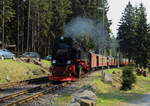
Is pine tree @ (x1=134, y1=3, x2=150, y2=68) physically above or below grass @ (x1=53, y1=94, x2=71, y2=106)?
above

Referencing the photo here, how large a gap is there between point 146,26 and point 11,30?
94.3ft

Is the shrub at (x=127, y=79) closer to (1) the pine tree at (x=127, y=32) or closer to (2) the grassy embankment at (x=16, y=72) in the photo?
(2) the grassy embankment at (x=16, y=72)

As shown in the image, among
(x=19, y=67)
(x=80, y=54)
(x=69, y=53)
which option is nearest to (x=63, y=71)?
(x=69, y=53)

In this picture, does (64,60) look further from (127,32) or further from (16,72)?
(127,32)

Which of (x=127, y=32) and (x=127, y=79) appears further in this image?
(x=127, y=32)

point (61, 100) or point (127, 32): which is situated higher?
point (127, 32)

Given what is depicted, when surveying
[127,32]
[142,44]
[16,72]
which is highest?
[127,32]

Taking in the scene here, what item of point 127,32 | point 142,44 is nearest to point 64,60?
point 142,44

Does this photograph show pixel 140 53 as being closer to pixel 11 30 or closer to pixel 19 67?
pixel 11 30

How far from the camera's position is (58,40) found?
26.0 meters

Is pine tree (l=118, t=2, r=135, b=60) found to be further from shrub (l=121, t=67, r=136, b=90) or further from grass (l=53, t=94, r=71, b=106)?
grass (l=53, t=94, r=71, b=106)

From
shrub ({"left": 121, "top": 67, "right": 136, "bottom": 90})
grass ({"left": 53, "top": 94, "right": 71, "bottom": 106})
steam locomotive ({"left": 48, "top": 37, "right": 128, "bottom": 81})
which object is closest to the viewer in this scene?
grass ({"left": 53, "top": 94, "right": 71, "bottom": 106})

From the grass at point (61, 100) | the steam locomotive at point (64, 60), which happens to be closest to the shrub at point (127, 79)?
the steam locomotive at point (64, 60)

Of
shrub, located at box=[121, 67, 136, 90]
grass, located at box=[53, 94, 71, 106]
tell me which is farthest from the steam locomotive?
grass, located at box=[53, 94, 71, 106]
